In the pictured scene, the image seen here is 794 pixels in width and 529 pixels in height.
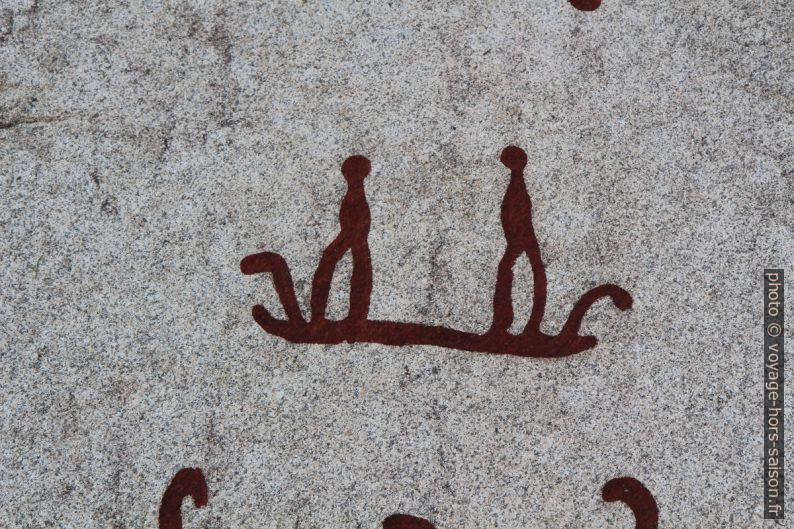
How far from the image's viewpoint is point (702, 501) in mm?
1515

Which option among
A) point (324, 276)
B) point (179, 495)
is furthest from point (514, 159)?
point (179, 495)

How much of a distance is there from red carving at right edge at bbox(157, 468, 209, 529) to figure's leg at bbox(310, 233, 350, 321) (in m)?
0.49

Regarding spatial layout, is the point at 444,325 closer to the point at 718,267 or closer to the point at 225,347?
the point at 225,347

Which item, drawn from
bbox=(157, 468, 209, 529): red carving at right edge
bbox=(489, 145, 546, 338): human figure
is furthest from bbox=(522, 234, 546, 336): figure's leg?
bbox=(157, 468, 209, 529): red carving at right edge

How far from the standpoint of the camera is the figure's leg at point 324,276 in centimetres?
159

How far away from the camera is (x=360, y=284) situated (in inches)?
63.1

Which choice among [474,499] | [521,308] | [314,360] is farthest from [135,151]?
[474,499]

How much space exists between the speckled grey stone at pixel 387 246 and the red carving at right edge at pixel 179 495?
0.03m

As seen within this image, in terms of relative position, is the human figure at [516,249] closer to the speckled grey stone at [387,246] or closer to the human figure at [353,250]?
the speckled grey stone at [387,246]

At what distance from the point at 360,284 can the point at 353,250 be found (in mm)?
97

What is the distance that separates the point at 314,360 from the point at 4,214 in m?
0.93

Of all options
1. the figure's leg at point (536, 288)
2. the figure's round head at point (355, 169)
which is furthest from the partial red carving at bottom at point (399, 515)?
the figure's round head at point (355, 169)

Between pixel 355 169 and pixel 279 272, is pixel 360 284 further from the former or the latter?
pixel 355 169

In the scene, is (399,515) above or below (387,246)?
below
